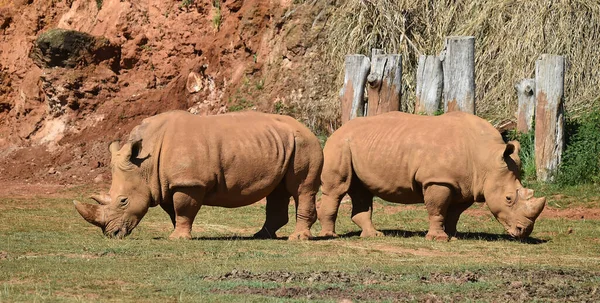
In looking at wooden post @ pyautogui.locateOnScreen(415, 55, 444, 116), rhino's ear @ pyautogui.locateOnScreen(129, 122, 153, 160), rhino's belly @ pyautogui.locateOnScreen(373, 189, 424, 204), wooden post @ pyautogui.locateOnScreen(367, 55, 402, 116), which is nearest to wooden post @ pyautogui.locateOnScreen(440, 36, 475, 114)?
wooden post @ pyautogui.locateOnScreen(415, 55, 444, 116)

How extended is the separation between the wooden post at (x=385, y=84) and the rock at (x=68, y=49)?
871cm

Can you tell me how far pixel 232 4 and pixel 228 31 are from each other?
65 cm

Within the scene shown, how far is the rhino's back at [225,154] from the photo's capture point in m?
13.3

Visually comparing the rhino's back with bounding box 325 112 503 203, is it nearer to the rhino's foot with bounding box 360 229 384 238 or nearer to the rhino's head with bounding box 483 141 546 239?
the rhino's head with bounding box 483 141 546 239

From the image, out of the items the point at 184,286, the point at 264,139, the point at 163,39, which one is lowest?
the point at 184,286

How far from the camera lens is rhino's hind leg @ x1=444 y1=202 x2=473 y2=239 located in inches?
572

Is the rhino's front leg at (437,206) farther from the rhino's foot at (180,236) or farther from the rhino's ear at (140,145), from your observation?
the rhino's ear at (140,145)

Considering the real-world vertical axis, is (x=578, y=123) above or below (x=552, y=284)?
above

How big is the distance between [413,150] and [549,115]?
562 cm

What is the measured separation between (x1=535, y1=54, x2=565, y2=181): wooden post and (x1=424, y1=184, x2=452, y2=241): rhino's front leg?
5.59 m

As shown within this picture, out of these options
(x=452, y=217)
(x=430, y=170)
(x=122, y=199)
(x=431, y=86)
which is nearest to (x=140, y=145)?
(x=122, y=199)

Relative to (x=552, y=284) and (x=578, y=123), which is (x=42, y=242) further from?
(x=578, y=123)

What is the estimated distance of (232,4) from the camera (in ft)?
85.9

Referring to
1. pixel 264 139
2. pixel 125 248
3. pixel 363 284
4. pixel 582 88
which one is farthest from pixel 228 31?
pixel 363 284
